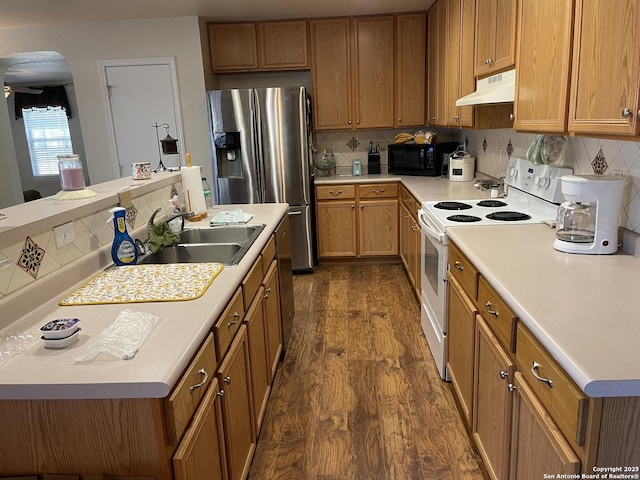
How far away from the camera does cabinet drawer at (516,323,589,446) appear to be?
1069 mm

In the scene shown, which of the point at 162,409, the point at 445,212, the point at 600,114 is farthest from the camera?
the point at 445,212

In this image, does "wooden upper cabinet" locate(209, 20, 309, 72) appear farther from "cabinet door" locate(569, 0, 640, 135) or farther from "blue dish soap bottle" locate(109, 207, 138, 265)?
"cabinet door" locate(569, 0, 640, 135)

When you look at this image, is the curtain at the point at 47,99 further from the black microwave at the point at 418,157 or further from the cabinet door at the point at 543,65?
the cabinet door at the point at 543,65

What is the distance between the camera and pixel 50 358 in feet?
3.90

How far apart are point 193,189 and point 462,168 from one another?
7.77 ft

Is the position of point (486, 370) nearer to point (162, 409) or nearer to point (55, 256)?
point (162, 409)

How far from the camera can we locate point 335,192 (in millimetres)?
4637

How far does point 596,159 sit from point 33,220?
7.53 feet

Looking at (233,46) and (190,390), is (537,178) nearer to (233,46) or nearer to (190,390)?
(190,390)

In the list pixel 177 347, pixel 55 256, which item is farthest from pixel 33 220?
pixel 177 347

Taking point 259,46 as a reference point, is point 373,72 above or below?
below

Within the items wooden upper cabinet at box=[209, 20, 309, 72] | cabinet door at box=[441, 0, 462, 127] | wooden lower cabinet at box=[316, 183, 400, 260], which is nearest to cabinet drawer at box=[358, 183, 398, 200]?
wooden lower cabinet at box=[316, 183, 400, 260]

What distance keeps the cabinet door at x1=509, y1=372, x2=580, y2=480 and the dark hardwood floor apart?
1.92 ft

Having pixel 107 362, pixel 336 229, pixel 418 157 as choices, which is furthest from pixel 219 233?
pixel 418 157
